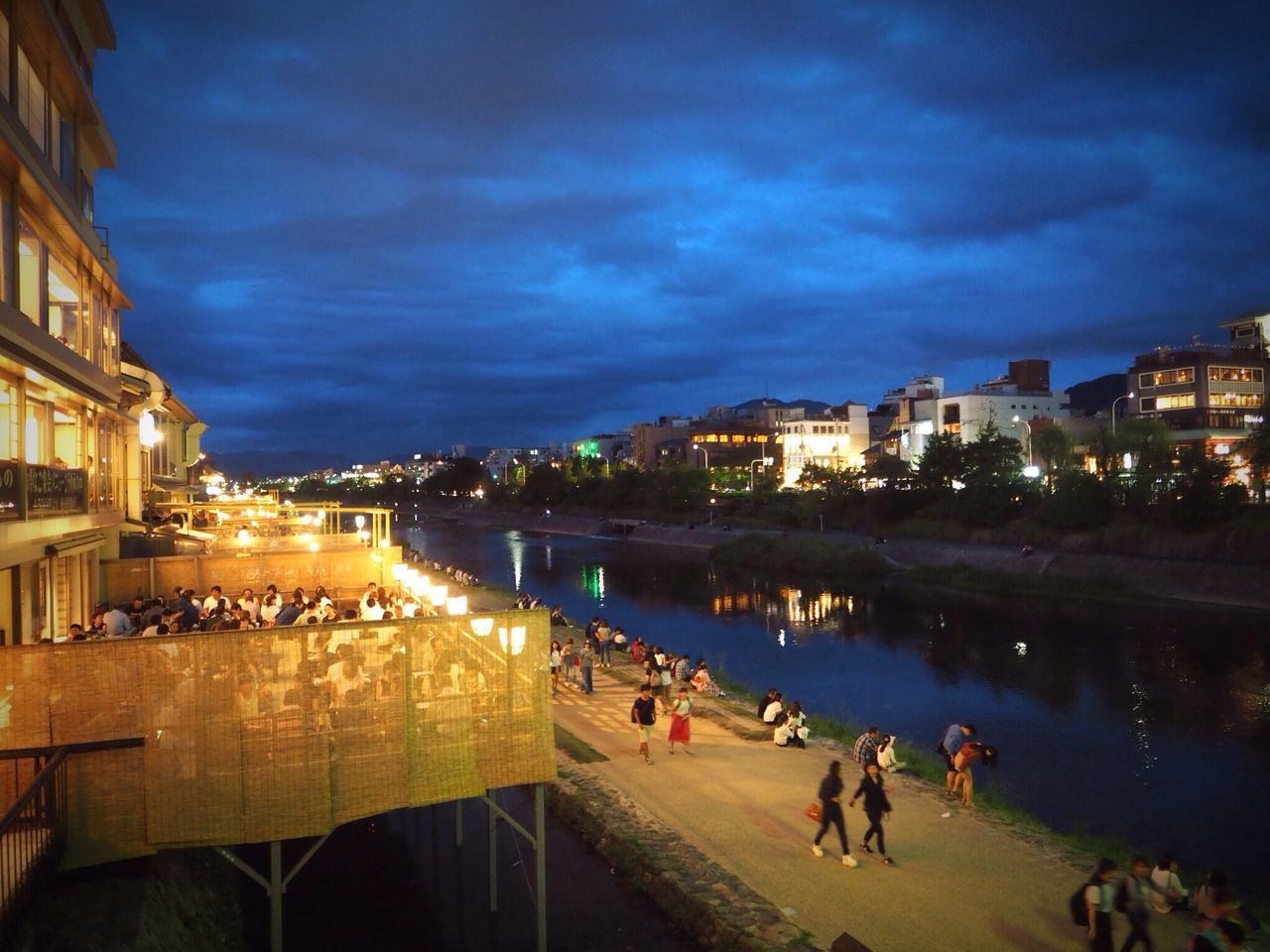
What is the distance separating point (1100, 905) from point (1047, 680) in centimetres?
1977

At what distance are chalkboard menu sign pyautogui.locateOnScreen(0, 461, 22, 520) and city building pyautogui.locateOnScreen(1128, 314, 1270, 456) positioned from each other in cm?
6477

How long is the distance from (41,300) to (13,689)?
21.1 ft

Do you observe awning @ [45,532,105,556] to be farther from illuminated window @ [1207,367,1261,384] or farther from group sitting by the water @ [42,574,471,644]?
illuminated window @ [1207,367,1261,384]

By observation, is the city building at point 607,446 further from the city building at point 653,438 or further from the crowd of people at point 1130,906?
the crowd of people at point 1130,906

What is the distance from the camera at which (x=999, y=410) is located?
78188 millimetres

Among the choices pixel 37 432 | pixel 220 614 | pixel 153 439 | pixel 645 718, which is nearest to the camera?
pixel 37 432

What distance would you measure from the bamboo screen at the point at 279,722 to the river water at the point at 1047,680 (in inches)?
391

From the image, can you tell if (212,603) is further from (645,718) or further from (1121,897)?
(1121,897)

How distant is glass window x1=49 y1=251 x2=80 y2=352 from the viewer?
12560 mm

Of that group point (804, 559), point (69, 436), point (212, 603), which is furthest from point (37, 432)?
point (804, 559)

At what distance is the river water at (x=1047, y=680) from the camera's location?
15.5 m

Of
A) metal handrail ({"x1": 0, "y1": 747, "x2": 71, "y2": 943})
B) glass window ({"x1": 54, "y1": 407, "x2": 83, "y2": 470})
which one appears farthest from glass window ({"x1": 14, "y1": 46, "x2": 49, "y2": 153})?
metal handrail ({"x1": 0, "y1": 747, "x2": 71, "y2": 943})

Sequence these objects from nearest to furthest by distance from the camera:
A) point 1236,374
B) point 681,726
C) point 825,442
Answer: point 681,726
point 1236,374
point 825,442

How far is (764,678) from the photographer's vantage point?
2566 centimetres
